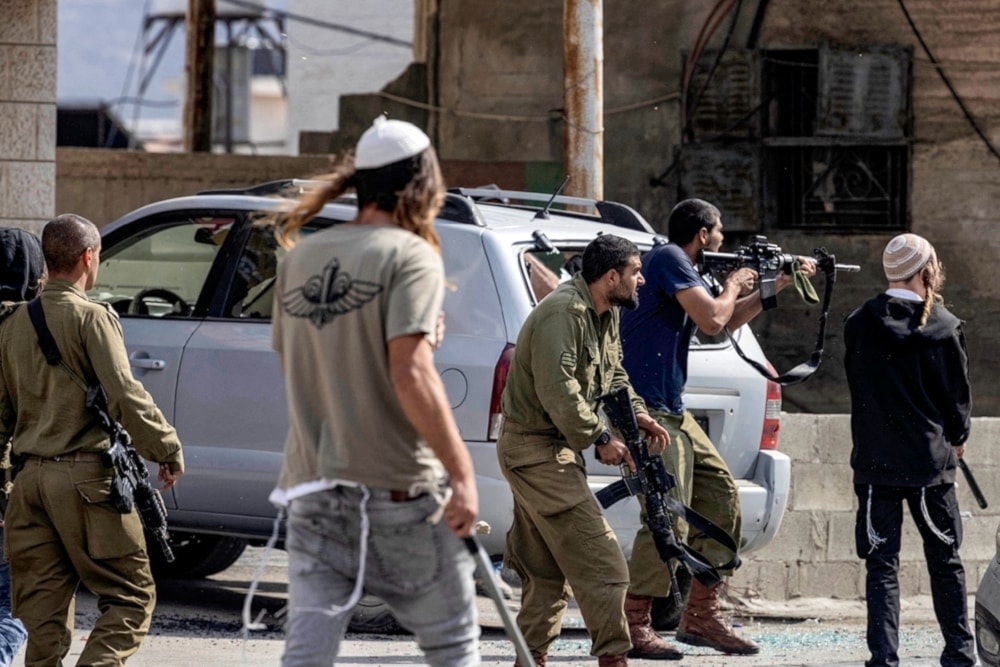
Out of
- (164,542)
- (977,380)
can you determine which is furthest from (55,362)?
(977,380)

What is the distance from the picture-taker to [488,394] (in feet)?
21.9

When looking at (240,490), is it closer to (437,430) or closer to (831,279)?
(831,279)

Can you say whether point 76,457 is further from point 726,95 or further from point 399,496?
point 726,95

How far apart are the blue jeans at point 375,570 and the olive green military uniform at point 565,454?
1.83 metres

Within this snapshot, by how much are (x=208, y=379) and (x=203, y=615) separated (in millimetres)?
1289

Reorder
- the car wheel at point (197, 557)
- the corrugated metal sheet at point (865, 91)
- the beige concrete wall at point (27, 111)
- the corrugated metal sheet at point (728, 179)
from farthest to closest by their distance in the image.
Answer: the corrugated metal sheet at point (728, 179)
the corrugated metal sheet at point (865, 91)
the beige concrete wall at point (27, 111)
the car wheel at point (197, 557)

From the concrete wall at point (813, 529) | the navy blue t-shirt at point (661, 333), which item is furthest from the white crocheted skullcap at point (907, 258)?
the concrete wall at point (813, 529)

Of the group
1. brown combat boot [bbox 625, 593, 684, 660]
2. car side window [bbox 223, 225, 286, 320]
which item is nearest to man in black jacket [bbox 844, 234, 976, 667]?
brown combat boot [bbox 625, 593, 684, 660]

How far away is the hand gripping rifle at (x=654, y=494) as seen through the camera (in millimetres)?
6148

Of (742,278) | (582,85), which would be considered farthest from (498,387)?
(582,85)

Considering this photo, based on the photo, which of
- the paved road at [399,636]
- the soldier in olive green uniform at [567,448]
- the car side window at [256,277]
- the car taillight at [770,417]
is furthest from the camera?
the car taillight at [770,417]

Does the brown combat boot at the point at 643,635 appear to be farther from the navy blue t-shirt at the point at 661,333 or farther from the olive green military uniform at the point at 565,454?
the olive green military uniform at the point at 565,454

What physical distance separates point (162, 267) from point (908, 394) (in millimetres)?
3746

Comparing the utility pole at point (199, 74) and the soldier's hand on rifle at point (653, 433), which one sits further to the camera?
the utility pole at point (199, 74)
